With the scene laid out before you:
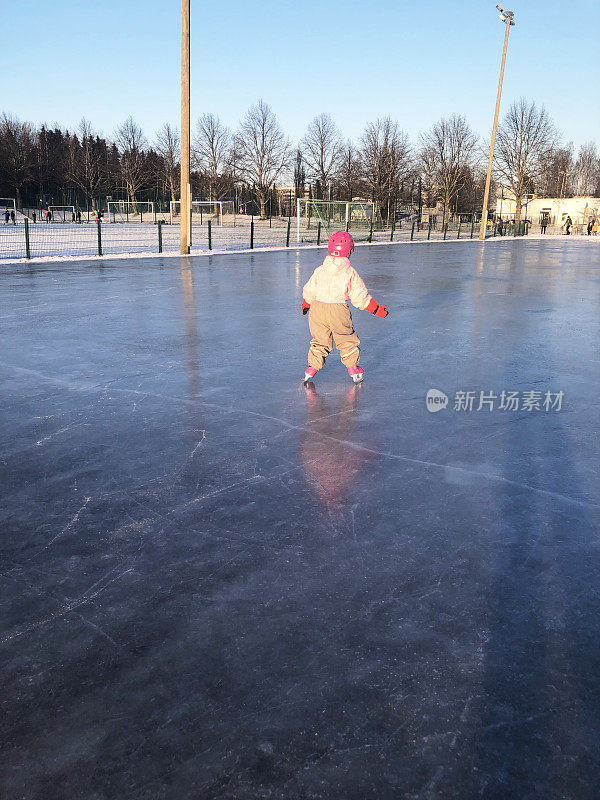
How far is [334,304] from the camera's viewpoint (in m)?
5.89

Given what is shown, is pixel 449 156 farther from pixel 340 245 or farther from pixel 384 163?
pixel 340 245

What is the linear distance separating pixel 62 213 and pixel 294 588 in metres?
68.7

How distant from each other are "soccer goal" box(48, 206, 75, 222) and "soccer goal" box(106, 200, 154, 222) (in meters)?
4.00

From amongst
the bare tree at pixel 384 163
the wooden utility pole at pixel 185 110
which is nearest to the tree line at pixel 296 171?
the bare tree at pixel 384 163

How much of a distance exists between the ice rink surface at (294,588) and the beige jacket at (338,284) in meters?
0.84

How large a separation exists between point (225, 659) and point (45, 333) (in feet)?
23.7

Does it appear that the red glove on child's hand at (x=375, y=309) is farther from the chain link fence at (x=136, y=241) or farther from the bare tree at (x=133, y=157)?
the bare tree at (x=133, y=157)

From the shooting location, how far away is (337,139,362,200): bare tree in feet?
234

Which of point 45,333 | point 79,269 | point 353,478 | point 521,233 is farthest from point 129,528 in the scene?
point 521,233

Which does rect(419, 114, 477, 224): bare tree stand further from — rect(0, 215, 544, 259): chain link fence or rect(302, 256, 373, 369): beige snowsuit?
rect(302, 256, 373, 369): beige snowsuit

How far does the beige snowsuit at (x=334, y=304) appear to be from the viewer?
5820 mm

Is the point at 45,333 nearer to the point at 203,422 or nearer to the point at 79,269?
the point at 203,422

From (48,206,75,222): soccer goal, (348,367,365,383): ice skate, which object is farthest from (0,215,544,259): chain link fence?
(348,367,365,383): ice skate

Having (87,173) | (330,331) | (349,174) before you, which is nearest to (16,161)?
(87,173)
